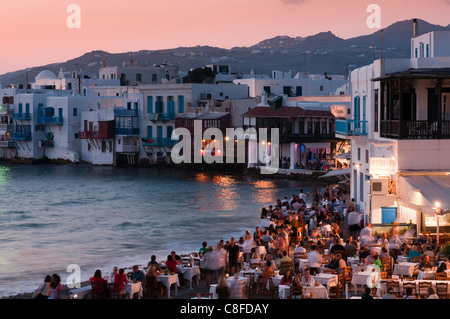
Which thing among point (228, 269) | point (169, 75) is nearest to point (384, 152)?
point (228, 269)

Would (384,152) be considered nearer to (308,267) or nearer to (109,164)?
(308,267)

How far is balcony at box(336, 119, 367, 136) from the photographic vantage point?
3008 cm

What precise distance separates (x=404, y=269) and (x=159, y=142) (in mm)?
65796

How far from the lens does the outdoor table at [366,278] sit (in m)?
16.8

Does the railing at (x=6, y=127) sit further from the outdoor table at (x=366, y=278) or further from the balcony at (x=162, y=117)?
the outdoor table at (x=366, y=278)

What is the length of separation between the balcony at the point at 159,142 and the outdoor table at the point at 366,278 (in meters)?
64.7

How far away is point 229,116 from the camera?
77.5 m

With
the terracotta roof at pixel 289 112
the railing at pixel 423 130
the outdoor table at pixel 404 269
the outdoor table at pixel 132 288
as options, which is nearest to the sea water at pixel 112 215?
the terracotta roof at pixel 289 112

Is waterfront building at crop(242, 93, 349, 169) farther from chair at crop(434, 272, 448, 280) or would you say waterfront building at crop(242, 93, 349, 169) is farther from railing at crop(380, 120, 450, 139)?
chair at crop(434, 272, 448, 280)

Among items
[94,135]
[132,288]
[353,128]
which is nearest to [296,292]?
[132,288]

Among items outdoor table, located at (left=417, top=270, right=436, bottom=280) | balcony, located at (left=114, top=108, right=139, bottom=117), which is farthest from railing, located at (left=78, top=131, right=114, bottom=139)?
outdoor table, located at (left=417, top=270, right=436, bottom=280)

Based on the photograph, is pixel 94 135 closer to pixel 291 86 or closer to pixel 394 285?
pixel 291 86

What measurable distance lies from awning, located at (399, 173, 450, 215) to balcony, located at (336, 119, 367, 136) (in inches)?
211

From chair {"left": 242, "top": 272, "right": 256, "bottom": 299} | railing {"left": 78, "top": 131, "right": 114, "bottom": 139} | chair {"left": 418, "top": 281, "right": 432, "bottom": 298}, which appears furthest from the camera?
railing {"left": 78, "top": 131, "right": 114, "bottom": 139}
